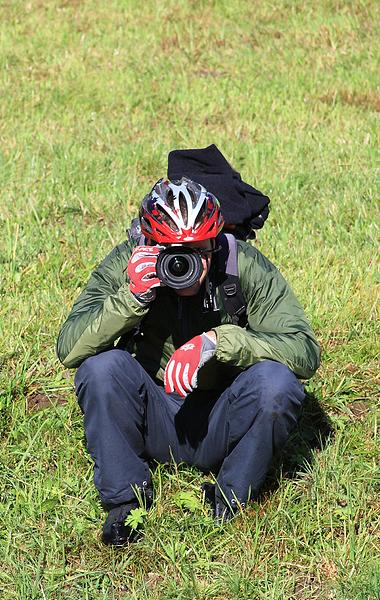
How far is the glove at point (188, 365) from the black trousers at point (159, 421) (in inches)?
10.4

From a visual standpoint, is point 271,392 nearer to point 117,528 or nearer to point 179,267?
point 179,267

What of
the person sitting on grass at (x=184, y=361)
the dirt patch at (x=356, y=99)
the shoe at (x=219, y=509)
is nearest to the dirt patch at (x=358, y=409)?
the person sitting on grass at (x=184, y=361)

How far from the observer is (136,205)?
7.69 metres

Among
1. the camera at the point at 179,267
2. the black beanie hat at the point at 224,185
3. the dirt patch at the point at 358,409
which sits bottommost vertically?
the dirt patch at the point at 358,409

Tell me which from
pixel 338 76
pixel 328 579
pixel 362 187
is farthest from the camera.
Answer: pixel 338 76

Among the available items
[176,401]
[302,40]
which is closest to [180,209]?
[176,401]

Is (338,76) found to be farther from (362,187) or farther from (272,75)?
(362,187)

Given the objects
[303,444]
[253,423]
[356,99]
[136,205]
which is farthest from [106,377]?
[356,99]

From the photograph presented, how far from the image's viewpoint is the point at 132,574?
13.1 feet

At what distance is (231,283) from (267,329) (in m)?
0.27

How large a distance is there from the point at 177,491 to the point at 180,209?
4.50 feet

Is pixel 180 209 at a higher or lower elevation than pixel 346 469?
higher

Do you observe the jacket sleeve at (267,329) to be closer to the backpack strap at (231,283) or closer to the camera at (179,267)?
the backpack strap at (231,283)

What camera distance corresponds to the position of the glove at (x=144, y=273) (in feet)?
12.7
